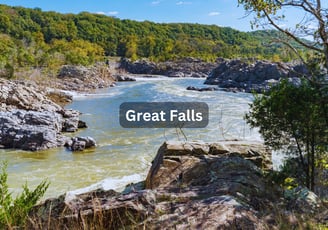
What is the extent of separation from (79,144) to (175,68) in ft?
208

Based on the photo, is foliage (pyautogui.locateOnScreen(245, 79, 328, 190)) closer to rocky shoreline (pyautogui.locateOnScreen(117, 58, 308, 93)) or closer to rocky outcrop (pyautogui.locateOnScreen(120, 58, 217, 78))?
rocky shoreline (pyautogui.locateOnScreen(117, 58, 308, 93))

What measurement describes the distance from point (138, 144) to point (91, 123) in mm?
6416

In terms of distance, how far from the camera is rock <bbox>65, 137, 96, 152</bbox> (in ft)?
51.9

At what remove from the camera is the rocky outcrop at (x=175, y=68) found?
75081 millimetres

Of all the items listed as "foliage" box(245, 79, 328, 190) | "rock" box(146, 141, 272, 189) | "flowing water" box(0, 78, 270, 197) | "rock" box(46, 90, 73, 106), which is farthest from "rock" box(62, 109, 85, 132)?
"foliage" box(245, 79, 328, 190)

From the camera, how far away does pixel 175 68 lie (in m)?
77.9

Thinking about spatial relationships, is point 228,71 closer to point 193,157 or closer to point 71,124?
point 71,124

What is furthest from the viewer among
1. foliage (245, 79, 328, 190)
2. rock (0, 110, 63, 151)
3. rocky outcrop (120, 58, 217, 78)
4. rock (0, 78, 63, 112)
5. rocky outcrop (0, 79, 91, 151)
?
rocky outcrop (120, 58, 217, 78)

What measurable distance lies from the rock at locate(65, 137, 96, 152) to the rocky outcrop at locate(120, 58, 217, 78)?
57.5 metres

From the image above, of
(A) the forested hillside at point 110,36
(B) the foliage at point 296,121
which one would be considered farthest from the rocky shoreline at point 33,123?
(A) the forested hillside at point 110,36

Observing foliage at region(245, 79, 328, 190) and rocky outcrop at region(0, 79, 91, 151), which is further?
rocky outcrop at region(0, 79, 91, 151)

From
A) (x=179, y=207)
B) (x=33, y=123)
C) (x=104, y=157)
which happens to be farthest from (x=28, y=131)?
(x=179, y=207)

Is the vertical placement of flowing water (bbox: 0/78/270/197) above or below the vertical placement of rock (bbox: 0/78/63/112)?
below

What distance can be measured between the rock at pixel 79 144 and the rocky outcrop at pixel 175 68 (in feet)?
189
